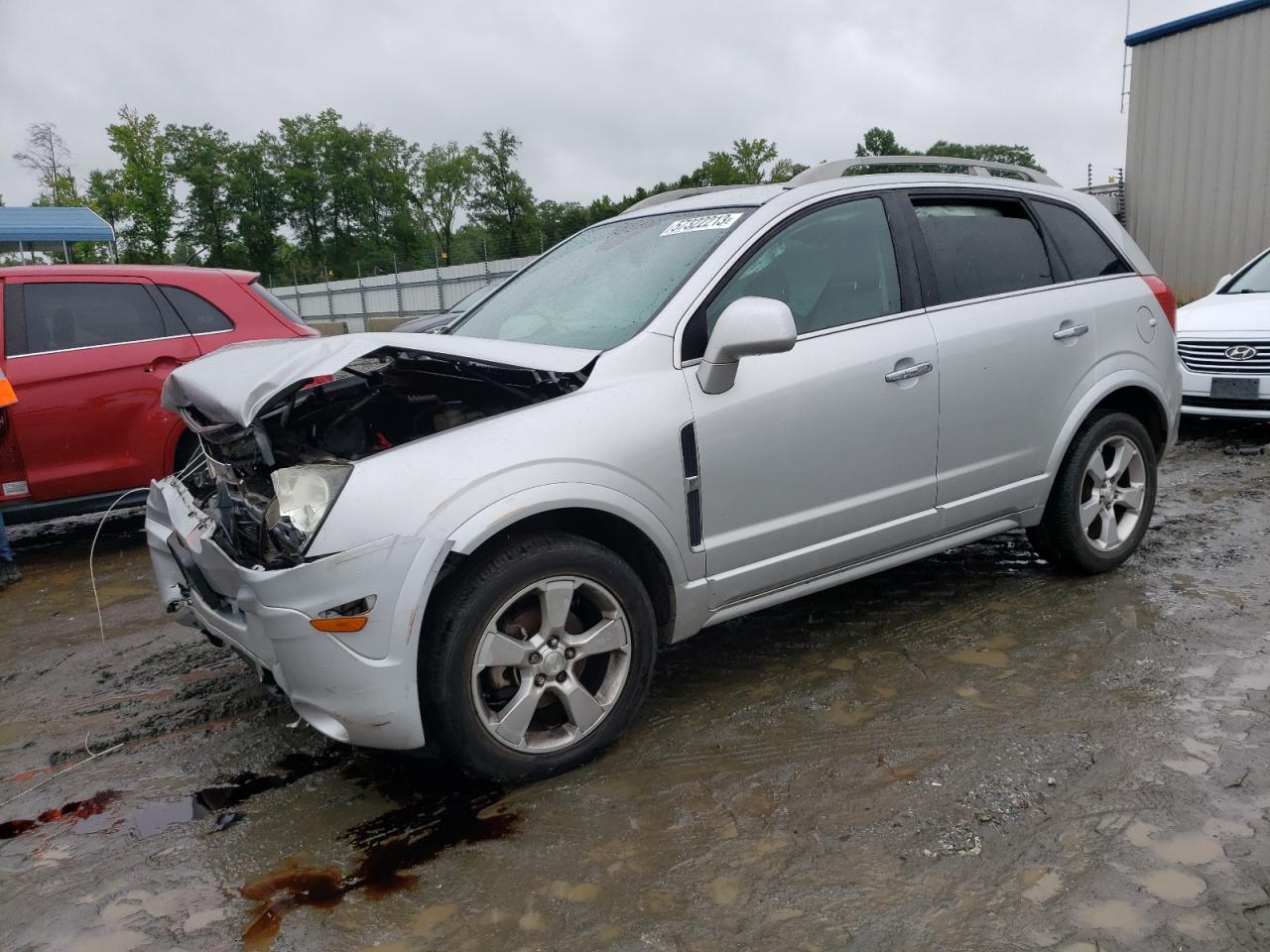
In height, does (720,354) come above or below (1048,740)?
above

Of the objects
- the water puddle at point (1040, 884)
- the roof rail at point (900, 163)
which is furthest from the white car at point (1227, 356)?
the water puddle at point (1040, 884)

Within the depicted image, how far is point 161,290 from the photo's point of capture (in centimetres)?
627

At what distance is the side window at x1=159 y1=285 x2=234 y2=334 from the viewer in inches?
247

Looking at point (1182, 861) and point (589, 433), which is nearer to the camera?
point (1182, 861)

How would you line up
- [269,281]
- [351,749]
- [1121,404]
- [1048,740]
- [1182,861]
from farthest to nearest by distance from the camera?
1. [269,281]
2. [1121,404]
3. [351,749]
4. [1048,740]
5. [1182,861]

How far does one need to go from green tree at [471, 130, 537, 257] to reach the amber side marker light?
5816 centimetres

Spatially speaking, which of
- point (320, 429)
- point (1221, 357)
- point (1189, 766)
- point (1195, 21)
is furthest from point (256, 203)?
point (1189, 766)

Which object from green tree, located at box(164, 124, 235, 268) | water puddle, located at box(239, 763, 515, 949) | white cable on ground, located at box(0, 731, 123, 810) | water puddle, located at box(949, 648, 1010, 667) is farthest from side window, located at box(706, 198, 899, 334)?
green tree, located at box(164, 124, 235, 268)

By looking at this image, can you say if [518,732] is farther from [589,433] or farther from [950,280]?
[950,280]

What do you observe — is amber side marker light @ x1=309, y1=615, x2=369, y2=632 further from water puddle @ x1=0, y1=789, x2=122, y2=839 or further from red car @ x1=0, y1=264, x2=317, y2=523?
red car @ x1=0, y1=264, x2=317, y2=523

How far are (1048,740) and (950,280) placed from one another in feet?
5.97

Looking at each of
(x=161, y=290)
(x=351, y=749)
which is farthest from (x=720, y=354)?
(x=161, y=290)

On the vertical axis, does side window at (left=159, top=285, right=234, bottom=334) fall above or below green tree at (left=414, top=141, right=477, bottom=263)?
below

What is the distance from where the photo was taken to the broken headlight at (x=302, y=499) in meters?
2.72
